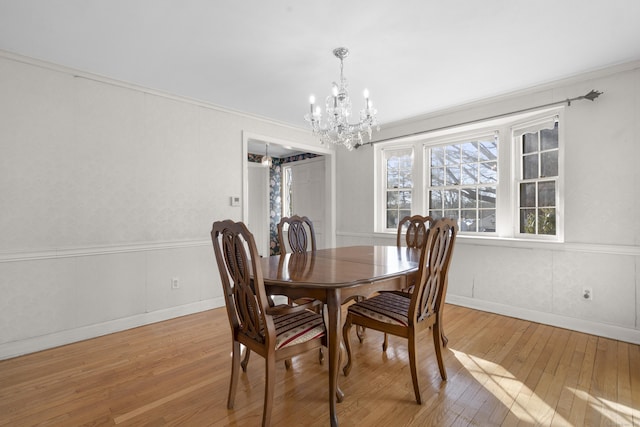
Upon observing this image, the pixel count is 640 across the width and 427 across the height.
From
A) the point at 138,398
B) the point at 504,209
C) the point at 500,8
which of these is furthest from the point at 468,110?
the point at 138,398

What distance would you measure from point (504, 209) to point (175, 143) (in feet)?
12.6

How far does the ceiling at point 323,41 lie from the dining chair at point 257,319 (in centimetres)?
149

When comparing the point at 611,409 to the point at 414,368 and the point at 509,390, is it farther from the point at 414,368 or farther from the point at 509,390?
the point at 414,368

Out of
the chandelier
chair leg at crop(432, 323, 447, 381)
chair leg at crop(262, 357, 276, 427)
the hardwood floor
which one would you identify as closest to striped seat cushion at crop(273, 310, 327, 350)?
chair leg at crop(262, 357, 276, 427)

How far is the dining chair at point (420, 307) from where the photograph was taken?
1.83 meters

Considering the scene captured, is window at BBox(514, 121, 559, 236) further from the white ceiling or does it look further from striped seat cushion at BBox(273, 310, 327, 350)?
striped seat cushion at BBox(273, 310, 327, 350)

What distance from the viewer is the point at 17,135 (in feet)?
8.39

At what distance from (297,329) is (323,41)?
6.76 ft


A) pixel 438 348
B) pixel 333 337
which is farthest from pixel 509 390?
pixel 333 337

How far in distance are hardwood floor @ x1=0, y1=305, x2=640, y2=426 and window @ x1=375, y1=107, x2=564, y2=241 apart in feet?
4.38

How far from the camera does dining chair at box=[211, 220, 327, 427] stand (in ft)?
5.14

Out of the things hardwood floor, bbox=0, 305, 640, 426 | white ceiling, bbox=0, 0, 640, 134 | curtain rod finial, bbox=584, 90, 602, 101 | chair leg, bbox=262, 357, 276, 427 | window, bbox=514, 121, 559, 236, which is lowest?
hardwood floor, bbox=0, 305, 640, 426

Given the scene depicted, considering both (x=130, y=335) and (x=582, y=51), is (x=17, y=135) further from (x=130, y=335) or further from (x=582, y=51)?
(x=582, y=51)

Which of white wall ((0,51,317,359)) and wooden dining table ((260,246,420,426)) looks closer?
wooden dining table ((260,246,420,426))
